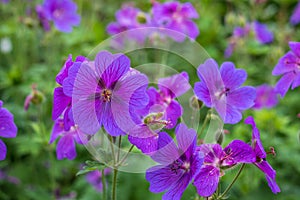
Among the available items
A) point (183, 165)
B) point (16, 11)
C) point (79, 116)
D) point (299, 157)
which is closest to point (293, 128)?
point (299, 157)

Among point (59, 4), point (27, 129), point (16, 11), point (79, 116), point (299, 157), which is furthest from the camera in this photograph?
point (16, 11)

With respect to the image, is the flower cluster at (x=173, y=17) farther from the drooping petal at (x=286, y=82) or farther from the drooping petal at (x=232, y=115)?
the drooping petal at (x=232, y=115)

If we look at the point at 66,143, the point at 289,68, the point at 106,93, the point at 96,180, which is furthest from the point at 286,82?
the point at 96,180

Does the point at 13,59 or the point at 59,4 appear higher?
the point at 59,4

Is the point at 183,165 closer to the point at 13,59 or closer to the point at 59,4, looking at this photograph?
the point at 59,4

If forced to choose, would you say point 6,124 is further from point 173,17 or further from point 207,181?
point 173,17

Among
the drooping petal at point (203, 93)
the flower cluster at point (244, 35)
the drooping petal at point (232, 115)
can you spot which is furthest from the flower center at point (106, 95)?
the flower cluster at point (244, 35)

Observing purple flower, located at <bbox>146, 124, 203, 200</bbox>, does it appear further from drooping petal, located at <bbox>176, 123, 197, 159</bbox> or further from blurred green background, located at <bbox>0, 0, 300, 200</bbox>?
blurred green background, located at <bbox>0, 0, 300, 200</bbox>
